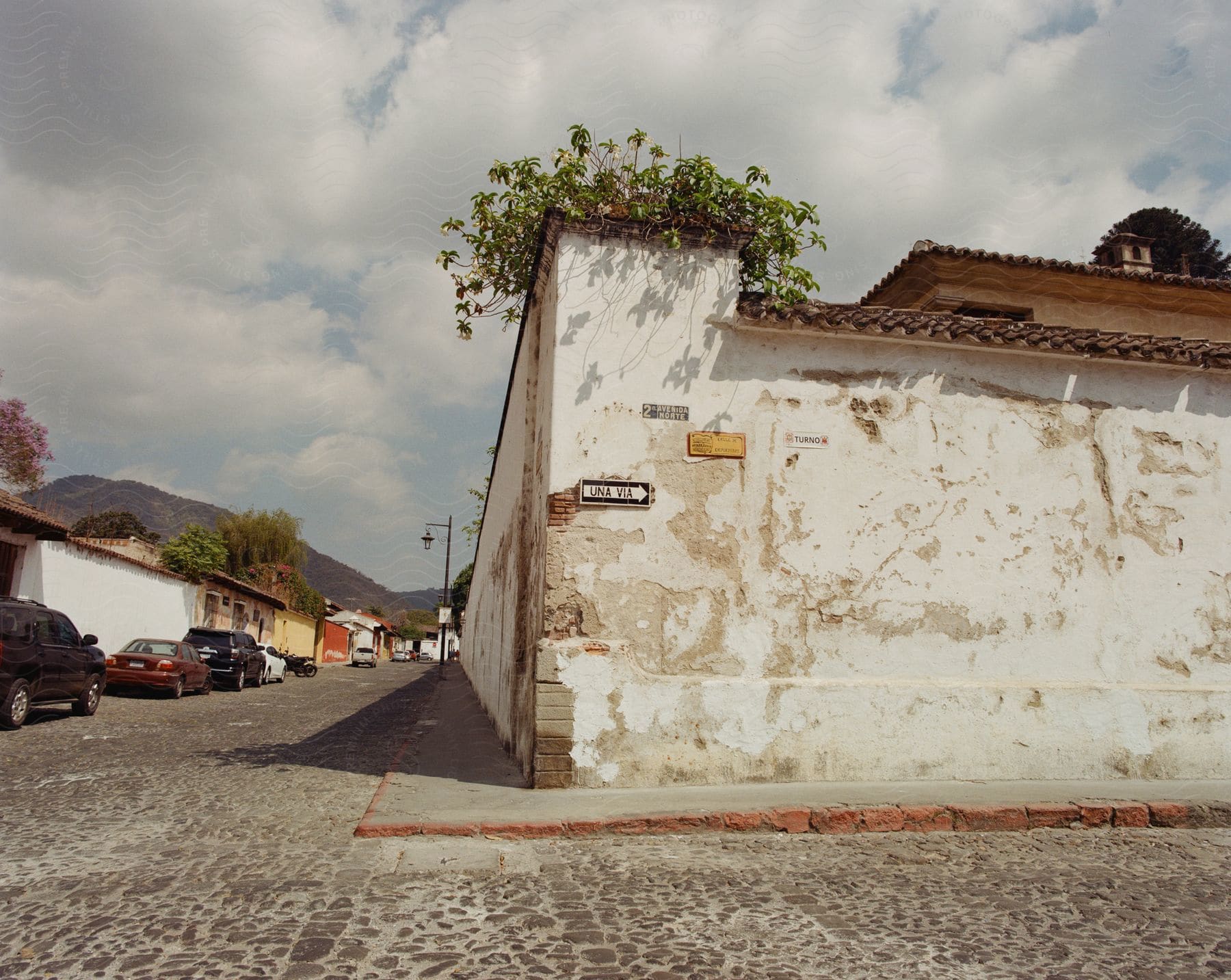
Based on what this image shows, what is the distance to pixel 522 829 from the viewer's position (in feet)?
16.9

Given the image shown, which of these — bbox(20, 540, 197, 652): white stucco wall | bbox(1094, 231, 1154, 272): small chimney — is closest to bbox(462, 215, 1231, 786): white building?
bbox(1094, 231, 1154, 272): small chimney

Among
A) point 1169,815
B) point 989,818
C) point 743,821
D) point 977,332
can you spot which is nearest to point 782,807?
point 743,821

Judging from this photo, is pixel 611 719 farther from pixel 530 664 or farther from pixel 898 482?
pixel 898 482

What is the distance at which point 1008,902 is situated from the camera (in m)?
4.11

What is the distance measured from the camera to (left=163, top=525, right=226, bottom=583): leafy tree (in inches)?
1006

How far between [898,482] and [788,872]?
3838 millimetres

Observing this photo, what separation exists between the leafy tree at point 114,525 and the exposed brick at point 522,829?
4972 centimetres

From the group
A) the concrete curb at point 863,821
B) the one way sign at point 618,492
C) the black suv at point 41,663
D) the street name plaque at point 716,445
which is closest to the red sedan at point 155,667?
the black suv at point 41,663

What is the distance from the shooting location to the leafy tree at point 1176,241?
3212 centimetres

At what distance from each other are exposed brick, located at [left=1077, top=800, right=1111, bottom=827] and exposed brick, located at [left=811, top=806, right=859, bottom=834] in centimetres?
173

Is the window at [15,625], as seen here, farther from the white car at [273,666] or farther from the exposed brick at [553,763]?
the white car at [273,666]

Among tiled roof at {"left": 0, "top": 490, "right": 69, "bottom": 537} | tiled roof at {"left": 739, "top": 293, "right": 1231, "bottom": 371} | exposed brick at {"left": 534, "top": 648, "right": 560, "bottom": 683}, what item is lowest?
exposed brick at {"left": 534, "top": 648, "right": 560, "bottom": 683}

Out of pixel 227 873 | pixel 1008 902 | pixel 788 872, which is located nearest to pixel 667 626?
pixel 788 872

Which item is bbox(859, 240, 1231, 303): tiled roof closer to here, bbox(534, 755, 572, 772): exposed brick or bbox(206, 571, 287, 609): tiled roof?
bbox(534, 755, 572, 772): exposed brick
